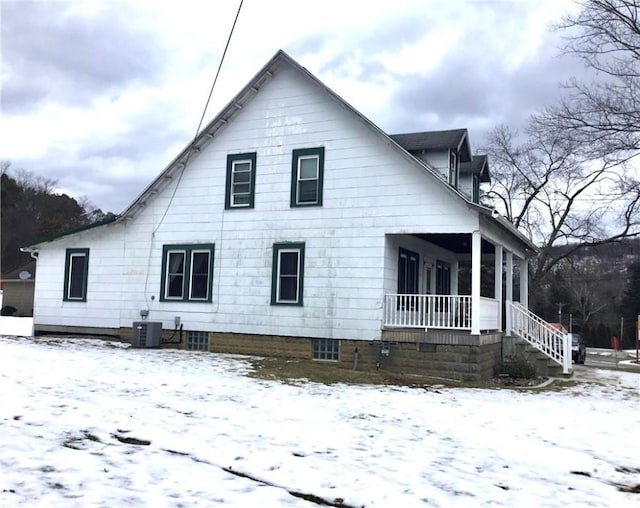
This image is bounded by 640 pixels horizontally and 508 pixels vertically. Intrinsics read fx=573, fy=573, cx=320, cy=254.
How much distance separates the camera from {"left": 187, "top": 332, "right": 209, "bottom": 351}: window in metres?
16.0

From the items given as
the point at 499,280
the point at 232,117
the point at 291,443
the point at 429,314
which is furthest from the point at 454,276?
the point at 291,443

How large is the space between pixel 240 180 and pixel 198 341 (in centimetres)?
467

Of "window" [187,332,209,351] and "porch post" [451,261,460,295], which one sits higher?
"porch post" [451,261,460,295]

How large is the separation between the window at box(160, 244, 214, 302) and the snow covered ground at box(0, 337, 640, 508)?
4968mm

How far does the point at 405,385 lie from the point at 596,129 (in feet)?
46.9

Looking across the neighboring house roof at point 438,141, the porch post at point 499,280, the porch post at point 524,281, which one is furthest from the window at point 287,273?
the porch post at point 524,281

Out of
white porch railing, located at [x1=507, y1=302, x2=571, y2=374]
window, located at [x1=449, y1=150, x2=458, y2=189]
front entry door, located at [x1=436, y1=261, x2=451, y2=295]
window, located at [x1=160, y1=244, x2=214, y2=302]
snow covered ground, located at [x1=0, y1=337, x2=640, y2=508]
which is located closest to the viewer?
snow covered ground, located at [x1=0, y1=337, x2=640, y2=508]

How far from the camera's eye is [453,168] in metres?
16.7

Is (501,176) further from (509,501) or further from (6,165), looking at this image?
(6,165)

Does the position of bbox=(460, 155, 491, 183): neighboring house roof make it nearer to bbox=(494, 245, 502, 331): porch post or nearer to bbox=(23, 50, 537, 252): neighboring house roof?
bbox=(23, 50, 537, 252): neighboring house roof

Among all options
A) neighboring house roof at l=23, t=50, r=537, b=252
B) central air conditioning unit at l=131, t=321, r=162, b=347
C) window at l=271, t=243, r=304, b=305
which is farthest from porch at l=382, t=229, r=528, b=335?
central air conditioning unit at l=131, t=321, r=162, b=347

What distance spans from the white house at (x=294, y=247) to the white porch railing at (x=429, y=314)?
0.15ft

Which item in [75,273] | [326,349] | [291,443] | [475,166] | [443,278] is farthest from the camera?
[443,278]

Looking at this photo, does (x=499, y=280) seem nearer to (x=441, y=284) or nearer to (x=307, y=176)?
(x=441, y=284)
